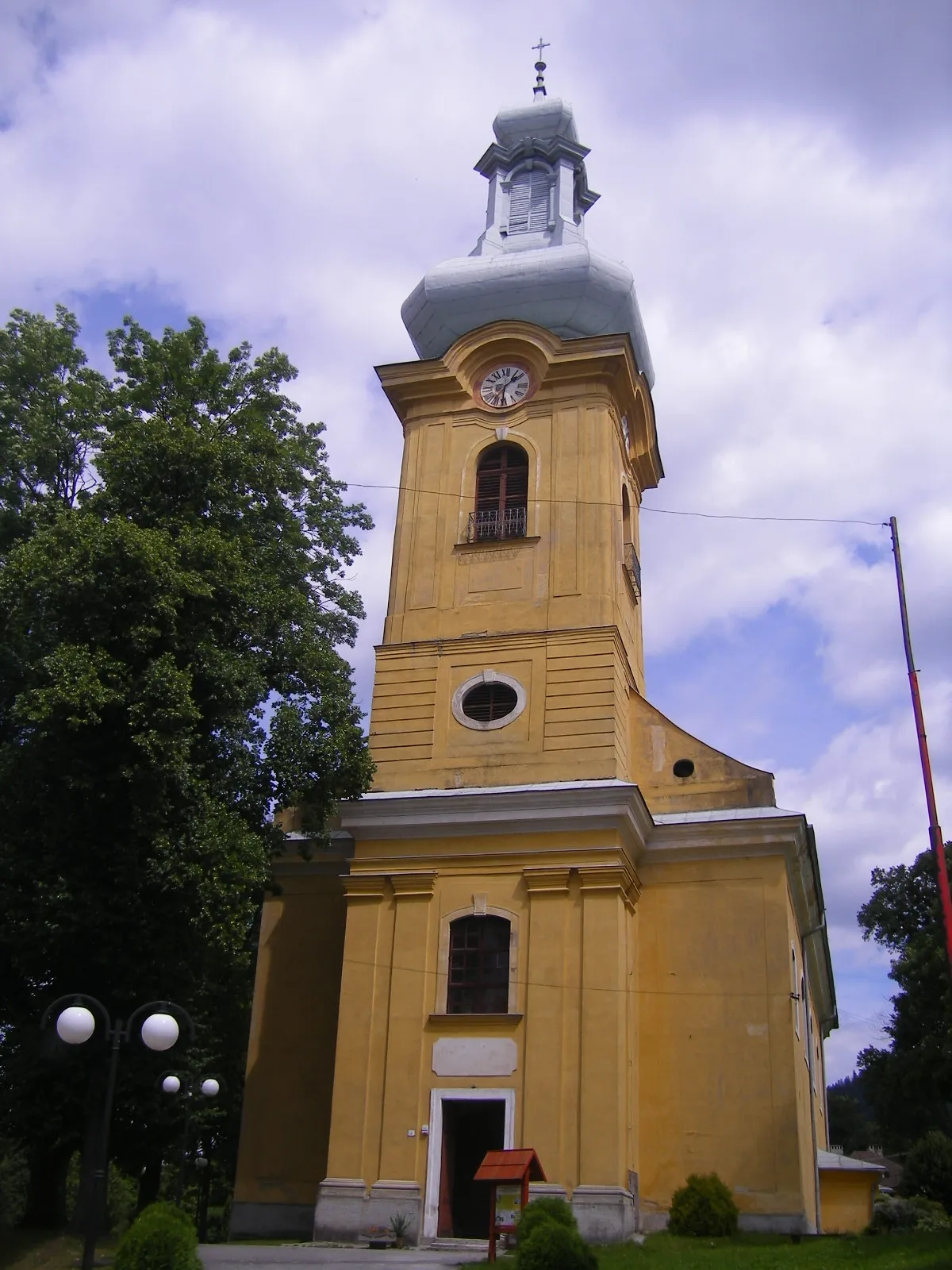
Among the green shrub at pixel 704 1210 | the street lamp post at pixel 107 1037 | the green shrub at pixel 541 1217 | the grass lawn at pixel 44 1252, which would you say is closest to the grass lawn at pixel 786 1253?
the green shrub at pixel 704 1210

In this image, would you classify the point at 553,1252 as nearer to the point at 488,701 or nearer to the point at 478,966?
the point at 478,966

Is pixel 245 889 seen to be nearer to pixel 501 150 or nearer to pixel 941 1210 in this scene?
pixel 941 1210

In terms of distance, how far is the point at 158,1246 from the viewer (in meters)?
12.5

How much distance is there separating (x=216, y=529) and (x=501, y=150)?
16816mm

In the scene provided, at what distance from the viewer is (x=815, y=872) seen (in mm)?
26344

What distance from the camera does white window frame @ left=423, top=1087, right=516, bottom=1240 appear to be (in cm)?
2002

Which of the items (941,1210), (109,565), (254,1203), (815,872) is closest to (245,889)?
(109,565)

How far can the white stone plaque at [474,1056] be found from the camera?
68.4 ft

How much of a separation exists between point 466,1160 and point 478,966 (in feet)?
10.6

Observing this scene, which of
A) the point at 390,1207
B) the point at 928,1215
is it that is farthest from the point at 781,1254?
the point at 928,1215

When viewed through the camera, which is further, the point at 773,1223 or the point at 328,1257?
the point at 773,1223

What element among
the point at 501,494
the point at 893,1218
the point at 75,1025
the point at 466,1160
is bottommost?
the point at 893,1218

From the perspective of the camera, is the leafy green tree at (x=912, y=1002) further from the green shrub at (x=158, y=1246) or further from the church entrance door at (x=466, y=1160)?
the green shrub at (x=158, y=1246)

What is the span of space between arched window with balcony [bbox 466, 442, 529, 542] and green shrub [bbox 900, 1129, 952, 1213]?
2096cm
